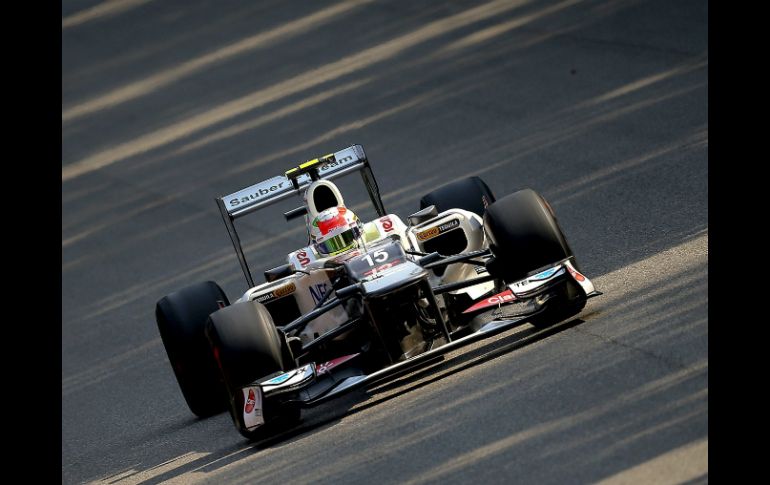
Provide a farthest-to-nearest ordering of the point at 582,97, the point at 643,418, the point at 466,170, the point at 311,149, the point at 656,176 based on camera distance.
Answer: the point at 311,149
the point at 582,97
the point at 466,170
the point at 656,176
the point at 643,418

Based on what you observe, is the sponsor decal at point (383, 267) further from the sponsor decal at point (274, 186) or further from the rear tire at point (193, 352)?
the sponsor decal at point (274, 186)

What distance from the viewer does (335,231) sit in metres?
10.7

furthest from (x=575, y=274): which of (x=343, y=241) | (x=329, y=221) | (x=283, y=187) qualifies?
(x=283, y=187)

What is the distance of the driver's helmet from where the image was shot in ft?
35.0

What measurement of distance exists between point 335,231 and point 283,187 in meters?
1.01

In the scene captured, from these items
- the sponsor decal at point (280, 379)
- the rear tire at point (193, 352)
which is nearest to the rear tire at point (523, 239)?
the sponsor decal at point (280, 379)

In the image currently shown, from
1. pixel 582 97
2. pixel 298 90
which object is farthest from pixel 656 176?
pixel 298 90

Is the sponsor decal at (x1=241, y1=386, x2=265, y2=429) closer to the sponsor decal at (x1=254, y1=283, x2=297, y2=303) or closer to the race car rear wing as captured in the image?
the sponsor decal at (x1=254, y1=283, x2=297, y2=303)

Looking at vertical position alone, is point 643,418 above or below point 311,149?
below

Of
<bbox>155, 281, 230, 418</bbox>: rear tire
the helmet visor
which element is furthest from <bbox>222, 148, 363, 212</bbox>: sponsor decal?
<bbox>155, 281, 230, 418</bbox>: rear tire

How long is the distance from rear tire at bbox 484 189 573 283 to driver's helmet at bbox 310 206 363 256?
1280 millimetres
